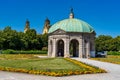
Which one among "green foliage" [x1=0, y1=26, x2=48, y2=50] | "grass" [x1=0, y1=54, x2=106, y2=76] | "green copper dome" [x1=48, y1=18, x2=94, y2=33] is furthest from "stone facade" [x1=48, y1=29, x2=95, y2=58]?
"green foliage" [x1=0, y1=26, x2=48, y2=50]

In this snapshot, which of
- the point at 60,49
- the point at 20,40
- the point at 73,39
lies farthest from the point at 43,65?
the point at 20,40

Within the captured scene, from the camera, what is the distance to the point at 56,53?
61.0 meters

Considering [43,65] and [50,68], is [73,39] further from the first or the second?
[50,68]

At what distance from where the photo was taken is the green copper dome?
2360 inches

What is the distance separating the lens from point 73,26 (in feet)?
198

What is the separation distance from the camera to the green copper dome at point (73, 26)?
59938 mm

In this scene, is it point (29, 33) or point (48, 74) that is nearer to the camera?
point (48, 74)

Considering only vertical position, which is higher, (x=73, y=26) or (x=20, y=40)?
(x=73, y=26)

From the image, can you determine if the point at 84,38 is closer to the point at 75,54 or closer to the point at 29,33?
the point at 75,54

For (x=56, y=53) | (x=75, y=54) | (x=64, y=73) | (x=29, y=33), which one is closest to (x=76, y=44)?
(x=75, y=54)

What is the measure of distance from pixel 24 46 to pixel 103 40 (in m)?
38.7

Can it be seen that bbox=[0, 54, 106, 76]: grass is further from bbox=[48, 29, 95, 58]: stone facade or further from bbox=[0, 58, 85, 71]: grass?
bbox=[48, 29, 95, 58]: stone facade

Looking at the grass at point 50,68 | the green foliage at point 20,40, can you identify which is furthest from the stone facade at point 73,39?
the green foliage at point 20,40

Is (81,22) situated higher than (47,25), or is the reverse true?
(47,25)
